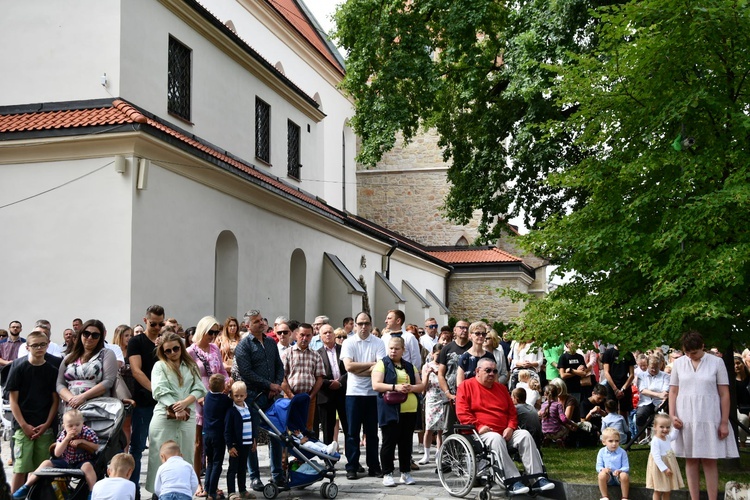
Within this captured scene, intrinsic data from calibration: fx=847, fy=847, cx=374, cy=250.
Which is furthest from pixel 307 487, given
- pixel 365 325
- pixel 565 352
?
pixel 565 352

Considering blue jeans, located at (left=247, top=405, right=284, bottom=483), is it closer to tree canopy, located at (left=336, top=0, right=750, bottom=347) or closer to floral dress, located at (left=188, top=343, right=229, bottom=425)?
floral dress, located at (left=188, top=343, right=229, bottom=425)

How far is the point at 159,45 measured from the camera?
19984 millimetres

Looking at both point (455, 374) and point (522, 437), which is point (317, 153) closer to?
point (455, 374)

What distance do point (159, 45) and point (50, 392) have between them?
13.4 meters

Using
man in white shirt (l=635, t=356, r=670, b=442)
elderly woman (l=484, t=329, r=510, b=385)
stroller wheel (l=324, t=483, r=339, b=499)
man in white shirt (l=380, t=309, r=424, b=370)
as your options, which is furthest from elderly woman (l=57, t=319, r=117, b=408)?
man in white shirt (l=635, t=356, r=670, b=442)

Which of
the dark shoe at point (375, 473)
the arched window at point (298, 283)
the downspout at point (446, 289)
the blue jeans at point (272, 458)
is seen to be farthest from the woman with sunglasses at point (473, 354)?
the downspout at point (446, 289)

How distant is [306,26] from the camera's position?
41.6m

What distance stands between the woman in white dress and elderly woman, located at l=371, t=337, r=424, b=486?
3.34 m

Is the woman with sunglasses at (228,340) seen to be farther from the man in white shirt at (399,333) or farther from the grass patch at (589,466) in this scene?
the grass patch at (589,466)

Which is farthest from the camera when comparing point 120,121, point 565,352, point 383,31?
point 383,31

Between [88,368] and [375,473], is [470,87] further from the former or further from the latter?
[88,368]

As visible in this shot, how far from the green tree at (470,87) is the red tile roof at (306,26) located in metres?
16.4

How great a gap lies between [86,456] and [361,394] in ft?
14.0

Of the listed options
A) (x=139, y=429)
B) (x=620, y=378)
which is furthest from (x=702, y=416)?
(x=620, y=378)
